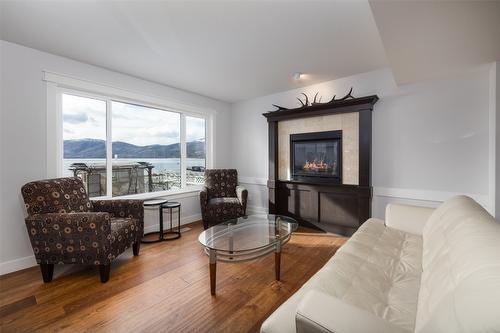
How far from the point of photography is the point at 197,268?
2320 mm

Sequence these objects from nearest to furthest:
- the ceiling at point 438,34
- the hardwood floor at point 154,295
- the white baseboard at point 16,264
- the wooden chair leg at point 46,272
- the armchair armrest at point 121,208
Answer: the ceiling at point 438,34 → the hardwood floor at point 154,295 → the wooden chair leg at point 46,272 → the white baseboard at point 16,264 → the armchair armrest at point 121,208

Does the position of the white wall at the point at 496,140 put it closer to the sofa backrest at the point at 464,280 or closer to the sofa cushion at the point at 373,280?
the sofa cushion at the point at 373,280

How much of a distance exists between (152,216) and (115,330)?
210 cm

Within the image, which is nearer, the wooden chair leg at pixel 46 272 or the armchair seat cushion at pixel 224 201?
the wooden chair leg at pixel 46 272

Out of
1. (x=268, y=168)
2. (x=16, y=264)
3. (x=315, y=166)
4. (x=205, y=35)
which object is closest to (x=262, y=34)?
(x=205, y=35)

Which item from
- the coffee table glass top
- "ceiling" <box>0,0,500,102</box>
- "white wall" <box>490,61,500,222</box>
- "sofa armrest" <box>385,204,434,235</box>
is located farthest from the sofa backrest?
"white wall" <box>490,61,500,222</box>

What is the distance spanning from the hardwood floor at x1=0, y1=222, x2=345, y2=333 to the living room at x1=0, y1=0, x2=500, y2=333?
0.02m

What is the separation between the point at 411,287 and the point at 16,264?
11.5ft

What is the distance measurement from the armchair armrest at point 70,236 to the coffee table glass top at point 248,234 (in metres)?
0.88

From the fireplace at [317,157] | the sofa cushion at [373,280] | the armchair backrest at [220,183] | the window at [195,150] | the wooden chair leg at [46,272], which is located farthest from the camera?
the window at [195,150]

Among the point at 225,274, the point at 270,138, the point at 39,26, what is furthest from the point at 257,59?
the point at 225,274

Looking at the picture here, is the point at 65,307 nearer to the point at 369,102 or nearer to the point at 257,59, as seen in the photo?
the point at 257,59

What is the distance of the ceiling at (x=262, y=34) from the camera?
64.9 inches

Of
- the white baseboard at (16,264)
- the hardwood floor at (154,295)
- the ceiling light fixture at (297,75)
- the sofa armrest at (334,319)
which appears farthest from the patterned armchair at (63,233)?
the ceiling light fixture at (297,75)
